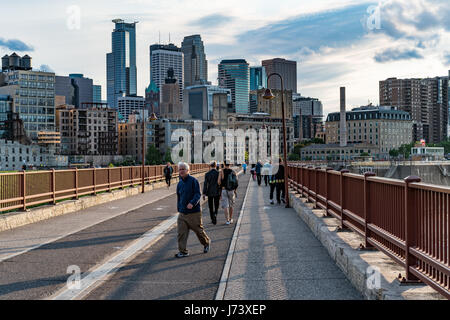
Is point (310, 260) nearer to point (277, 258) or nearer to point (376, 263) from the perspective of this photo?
point (277, 258)

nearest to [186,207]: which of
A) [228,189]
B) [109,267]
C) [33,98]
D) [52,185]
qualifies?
[109,267]

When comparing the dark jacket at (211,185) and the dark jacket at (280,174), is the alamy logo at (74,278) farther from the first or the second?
the dark jacket at (280,174)

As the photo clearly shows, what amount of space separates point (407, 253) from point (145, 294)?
3352 mm

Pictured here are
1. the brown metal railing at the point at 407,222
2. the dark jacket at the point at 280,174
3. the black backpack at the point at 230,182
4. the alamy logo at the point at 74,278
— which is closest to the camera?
the brown metal railing at the point at 407,222

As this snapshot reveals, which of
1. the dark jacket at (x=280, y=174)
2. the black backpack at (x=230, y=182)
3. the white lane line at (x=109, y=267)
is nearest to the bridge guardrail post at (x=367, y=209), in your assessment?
the white lane line at (x=109, y=267)

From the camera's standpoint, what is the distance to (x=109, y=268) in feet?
29.7

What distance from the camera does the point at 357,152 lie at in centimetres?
19350

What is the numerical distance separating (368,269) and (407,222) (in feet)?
3.26

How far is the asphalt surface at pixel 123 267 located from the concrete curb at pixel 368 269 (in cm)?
193

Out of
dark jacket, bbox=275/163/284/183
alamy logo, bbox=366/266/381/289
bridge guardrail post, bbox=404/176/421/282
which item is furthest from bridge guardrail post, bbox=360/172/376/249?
dark jacket, bbox=275/163/284/183

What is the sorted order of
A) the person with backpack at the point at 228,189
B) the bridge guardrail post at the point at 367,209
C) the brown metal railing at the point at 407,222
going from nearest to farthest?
the brown metal railing at the point at 407,222 → the bridge guardrail post at the point at 367,209 → the person with backpack at the point at 228,189

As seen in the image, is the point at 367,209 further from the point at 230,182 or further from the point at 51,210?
the point at 51,210

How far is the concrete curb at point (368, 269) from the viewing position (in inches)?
235

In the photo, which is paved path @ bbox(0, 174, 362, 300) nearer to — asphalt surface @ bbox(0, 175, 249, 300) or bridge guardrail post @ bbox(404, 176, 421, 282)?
asphalt surface @ bbox(0, 175, 249, 300)
